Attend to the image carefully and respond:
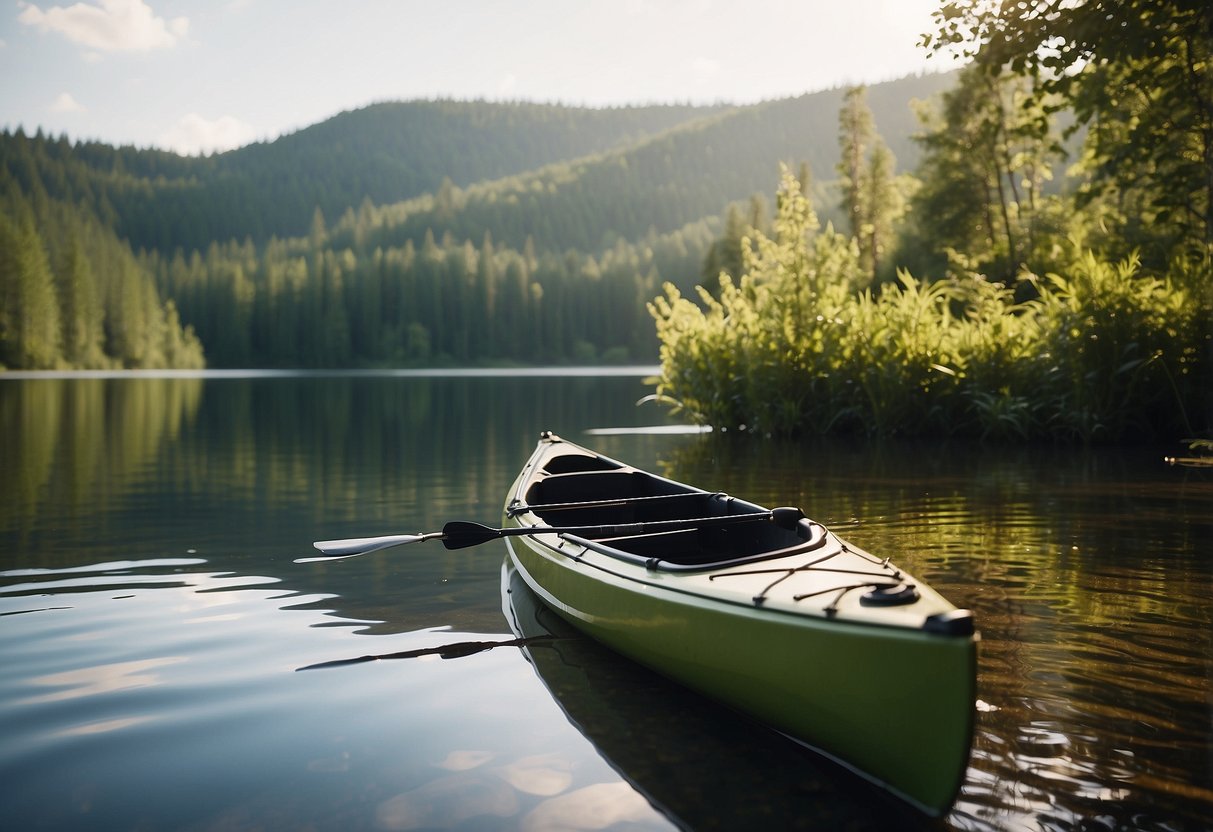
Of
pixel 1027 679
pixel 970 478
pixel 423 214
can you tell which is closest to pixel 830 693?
pixel 1027 679

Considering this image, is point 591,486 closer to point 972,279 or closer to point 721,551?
point 721,551

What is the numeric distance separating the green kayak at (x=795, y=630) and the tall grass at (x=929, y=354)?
12514 mm

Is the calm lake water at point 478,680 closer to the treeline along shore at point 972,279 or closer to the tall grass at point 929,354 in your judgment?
the tall grass at point 929,354

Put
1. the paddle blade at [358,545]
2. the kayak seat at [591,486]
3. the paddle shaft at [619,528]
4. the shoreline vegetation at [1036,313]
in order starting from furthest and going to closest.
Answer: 1. the shoreline vegetation at [1036,313]
2. the kayak seat at [591,486]
3. the paddle blade at [358,545]
4. the paddle shaft at [619,528]

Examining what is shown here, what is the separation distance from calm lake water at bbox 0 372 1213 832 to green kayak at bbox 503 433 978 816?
22cm

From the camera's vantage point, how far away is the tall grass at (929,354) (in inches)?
643

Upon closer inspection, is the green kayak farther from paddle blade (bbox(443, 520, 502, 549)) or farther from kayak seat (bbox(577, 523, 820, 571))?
paddle blade (bbox(443, 520, 502, 549))

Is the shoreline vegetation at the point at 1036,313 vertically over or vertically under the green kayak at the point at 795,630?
over

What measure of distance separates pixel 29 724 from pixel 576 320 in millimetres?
120218

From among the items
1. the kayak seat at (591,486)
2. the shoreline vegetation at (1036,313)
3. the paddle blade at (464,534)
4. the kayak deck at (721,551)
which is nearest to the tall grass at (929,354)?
the shoreline vegetation at (1036,313)

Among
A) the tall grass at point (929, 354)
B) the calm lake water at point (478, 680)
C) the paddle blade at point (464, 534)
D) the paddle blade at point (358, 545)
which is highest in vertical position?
the tall grass at point (929, 354)

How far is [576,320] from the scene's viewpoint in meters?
124

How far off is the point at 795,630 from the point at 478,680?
2.27 meters

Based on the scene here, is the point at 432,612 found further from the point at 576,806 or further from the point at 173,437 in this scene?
the point at 173,437
